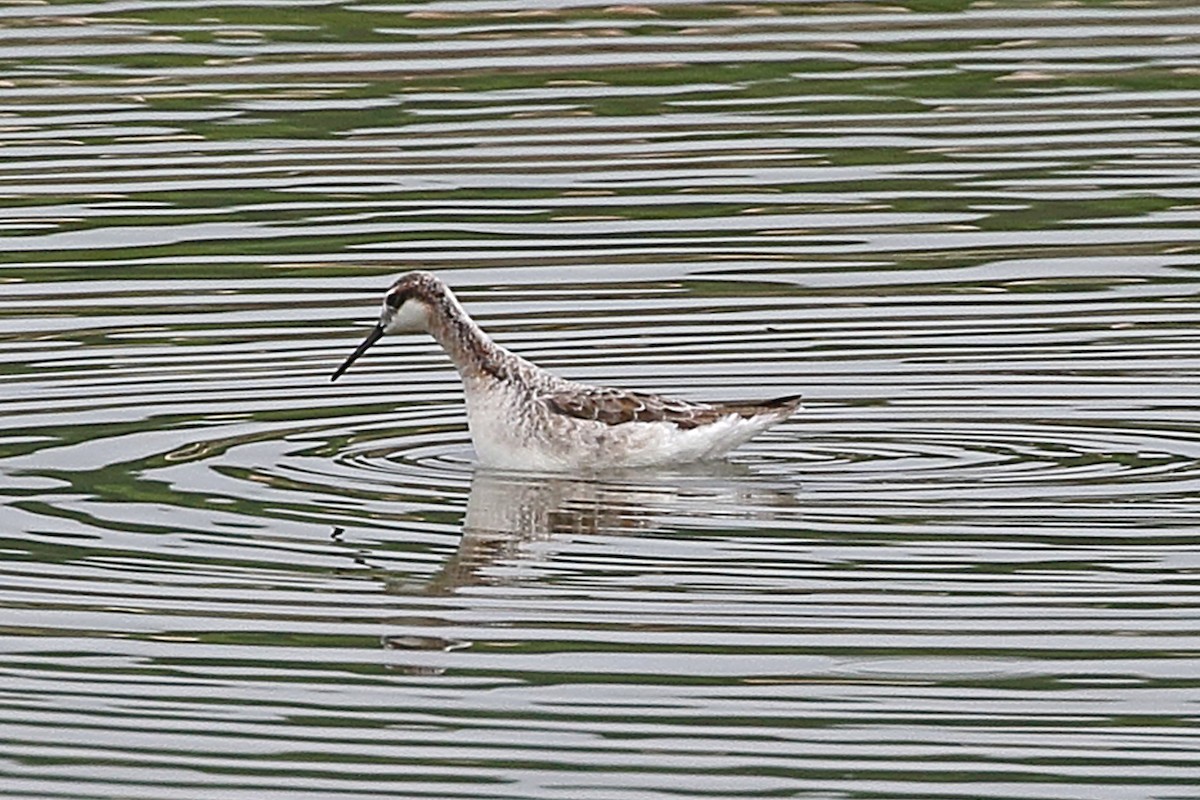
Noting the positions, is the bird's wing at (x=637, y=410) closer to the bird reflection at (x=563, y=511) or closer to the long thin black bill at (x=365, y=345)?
the bird reflection at (x=563, y=511)

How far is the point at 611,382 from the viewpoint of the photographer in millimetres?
17656

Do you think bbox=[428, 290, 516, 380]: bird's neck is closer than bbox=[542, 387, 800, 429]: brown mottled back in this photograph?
No

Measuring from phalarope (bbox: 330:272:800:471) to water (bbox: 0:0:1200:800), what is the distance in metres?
0.13

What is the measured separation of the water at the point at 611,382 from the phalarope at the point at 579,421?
13 centimetres

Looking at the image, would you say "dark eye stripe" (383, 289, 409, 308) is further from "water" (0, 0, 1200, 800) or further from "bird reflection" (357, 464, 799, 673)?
"bird reflection" (357, 464, 799, 673)

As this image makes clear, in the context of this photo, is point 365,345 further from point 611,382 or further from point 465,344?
point 611,382

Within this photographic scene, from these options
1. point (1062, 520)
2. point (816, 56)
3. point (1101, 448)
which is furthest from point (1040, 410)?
point (816, 56)

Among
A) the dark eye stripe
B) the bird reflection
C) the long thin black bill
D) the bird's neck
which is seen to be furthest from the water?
the dark eye stripe

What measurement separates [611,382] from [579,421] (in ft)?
5.07

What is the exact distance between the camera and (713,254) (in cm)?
1975

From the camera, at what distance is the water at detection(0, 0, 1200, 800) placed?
466 inches

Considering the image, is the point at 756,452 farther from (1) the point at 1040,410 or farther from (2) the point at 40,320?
(2) the point at 40,320

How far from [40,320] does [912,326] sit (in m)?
4.15

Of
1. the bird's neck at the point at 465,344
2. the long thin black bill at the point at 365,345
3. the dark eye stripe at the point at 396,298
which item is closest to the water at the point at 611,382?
the long thin black bill at the point at 365,345
